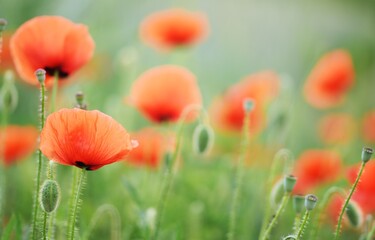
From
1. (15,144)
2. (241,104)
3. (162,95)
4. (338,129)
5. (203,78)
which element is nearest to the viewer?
(162,95)

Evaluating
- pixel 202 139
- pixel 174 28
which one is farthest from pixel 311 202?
pixel 174 28

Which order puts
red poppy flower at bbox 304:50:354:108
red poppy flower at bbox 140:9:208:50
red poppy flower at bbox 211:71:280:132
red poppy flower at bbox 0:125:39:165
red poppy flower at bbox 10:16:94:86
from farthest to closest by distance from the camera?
red poppy flower at bbox 304:50:354:108, red poppy flower at bbox 140:9:208:50, red poppy flower at bbox 211:71:280:132, red poppy flower at bbox 0:125:39:165, red poppy flower at bbox 10:16:94:86

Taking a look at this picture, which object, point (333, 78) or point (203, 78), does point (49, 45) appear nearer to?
point (333, 78)

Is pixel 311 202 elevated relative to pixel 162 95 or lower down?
lower down

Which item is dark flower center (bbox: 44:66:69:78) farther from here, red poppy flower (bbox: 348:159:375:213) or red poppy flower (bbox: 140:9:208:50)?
red poppy flower (bbox: 140:9:208:50)

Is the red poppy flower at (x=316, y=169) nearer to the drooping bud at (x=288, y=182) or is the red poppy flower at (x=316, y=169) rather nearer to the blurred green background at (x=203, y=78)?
the blurred green background at (x=203, y=78)

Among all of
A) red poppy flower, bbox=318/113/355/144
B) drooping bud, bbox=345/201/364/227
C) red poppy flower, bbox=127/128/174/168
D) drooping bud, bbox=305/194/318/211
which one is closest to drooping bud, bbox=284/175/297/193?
drooping bud, bbox=305/194/318/211
